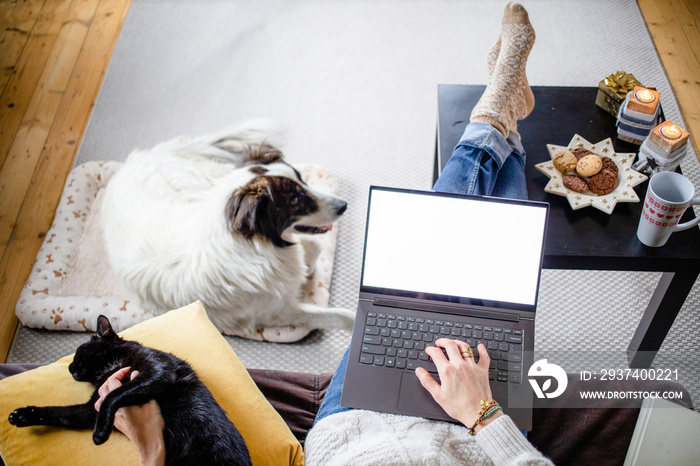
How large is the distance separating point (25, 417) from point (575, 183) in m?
1.21

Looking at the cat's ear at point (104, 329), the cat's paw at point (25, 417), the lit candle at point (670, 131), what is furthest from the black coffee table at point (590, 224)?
the cat's paw at point (25, 417)

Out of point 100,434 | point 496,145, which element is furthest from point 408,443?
point 496,145

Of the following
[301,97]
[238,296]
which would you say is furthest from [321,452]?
[301,97]

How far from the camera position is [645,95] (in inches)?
50.4

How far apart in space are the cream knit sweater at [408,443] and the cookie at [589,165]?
67 centimetres

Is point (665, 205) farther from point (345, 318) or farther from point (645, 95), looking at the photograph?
point (345, 318)

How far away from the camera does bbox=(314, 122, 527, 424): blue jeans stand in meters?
1.24

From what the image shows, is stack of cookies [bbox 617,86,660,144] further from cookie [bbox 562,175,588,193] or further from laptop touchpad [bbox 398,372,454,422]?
laptop touchpad [bbox 398,372,454,422]

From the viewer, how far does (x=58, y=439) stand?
78cm

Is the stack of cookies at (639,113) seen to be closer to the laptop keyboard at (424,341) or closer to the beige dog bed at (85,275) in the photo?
the laptop keyboard at (424,341)

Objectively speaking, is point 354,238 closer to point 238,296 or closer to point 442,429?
point 238,296

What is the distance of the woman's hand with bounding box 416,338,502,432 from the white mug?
0.48 meters

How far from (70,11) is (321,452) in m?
2.46

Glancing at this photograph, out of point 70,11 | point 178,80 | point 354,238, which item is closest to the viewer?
point 354,238
